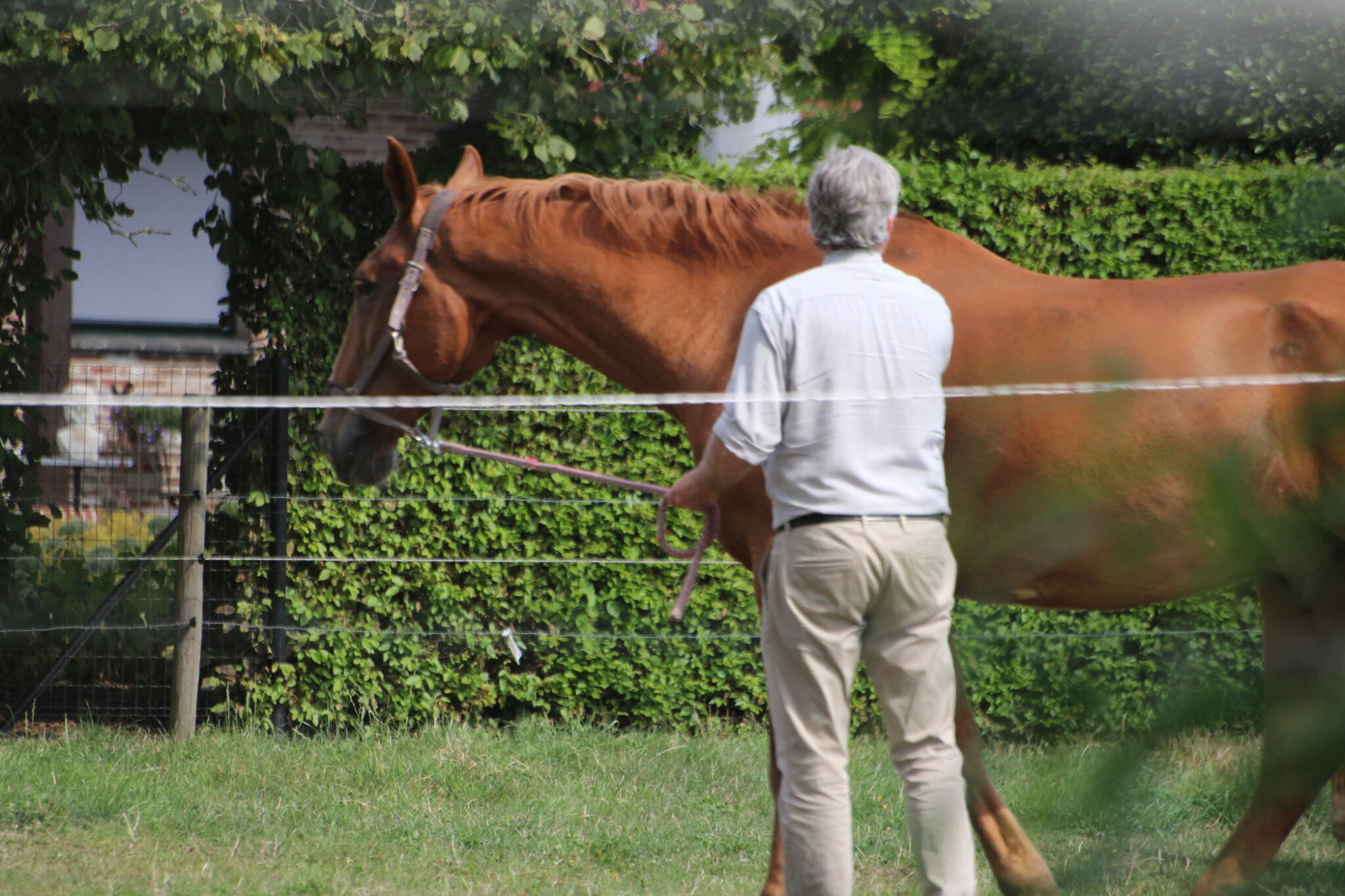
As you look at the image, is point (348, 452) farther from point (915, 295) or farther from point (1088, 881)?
point (1088, 881)

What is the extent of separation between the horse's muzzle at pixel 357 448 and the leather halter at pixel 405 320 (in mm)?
91

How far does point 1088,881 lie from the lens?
826 millimetres

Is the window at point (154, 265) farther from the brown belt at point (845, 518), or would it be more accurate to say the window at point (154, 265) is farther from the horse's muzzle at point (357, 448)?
the brown belt at point (845, 518)

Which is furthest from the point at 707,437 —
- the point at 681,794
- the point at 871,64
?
the point at 871,64

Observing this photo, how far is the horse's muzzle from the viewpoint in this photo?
3.70 metres

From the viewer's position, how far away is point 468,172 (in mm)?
3756

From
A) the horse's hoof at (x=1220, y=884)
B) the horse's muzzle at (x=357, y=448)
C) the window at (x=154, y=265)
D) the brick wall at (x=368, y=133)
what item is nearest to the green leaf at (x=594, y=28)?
the horse's muzzle at (x=357, y=448)

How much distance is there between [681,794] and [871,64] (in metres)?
6.28

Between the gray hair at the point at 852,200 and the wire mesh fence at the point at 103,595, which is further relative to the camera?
the wire mesh fence at the point at 103,595

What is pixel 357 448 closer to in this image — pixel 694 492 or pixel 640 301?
pixel 640 301

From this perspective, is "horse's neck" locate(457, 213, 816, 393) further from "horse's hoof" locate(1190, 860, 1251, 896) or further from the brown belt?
"horse's hoof" locate(1190, 860, 1251, 896)

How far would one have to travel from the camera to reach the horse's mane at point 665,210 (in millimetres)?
3381

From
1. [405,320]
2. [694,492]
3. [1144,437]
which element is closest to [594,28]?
[405,320]

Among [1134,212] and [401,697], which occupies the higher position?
[1134,212]
